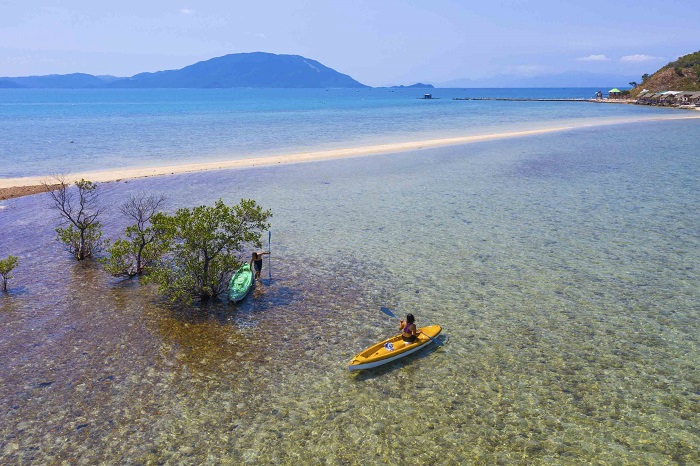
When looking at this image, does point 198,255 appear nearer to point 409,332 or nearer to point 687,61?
point 409,332

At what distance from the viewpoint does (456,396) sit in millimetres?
14148

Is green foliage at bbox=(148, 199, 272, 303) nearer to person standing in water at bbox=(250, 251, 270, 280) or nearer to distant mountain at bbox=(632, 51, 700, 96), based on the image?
person standing in water at bbox=(250, 251, 270, 280)

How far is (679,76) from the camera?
162 metres

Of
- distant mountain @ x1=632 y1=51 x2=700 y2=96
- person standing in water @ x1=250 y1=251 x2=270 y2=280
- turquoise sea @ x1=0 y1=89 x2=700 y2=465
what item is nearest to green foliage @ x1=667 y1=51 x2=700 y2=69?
distant mountain @ x1=632 y1=51 x2=700 y2=96

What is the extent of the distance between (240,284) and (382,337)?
6917 millimetres

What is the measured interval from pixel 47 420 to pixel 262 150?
55567mm

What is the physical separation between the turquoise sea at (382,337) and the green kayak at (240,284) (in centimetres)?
45

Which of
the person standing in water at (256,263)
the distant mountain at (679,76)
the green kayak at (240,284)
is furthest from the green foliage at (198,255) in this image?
the distant mountain at (679,76)

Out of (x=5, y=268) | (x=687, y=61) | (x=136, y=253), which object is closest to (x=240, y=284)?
(x=136, y=253)

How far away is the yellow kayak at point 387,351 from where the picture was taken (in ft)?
50.0

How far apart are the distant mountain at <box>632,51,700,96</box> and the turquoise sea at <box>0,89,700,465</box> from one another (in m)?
151

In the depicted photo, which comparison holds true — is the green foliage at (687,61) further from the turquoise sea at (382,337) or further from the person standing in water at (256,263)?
the person standing in water at (256,263)

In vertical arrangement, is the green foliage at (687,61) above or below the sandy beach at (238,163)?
above

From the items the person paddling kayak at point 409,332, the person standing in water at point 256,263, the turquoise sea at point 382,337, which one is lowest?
the turquoise sea at point 382,337
